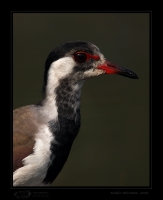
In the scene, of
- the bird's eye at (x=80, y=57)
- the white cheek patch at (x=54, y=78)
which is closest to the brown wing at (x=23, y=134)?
the white cheek patch at (x=54, y=78)

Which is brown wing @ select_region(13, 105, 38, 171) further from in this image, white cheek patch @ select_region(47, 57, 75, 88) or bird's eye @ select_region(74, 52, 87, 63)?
bird's eye @ select_region(74, 52, 87, 63)

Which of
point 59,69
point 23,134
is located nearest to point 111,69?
point 59,69

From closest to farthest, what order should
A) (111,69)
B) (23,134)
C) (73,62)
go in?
Result: (23,134) < (73,62) < (111,69)

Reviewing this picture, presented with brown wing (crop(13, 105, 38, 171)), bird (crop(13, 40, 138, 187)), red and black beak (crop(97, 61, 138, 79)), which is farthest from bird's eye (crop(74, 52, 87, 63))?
brown wing (crop(13, 105, 38, 171))

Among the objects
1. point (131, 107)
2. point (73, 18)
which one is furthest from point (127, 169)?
point (73, 18)

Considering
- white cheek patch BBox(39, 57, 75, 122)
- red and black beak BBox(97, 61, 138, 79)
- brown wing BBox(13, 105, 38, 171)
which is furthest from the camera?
red and black beak BBox(97, 61, 138, 79)

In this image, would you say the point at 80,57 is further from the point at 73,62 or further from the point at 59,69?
the point at 59,69

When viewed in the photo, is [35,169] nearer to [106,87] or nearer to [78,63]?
[78,63]
